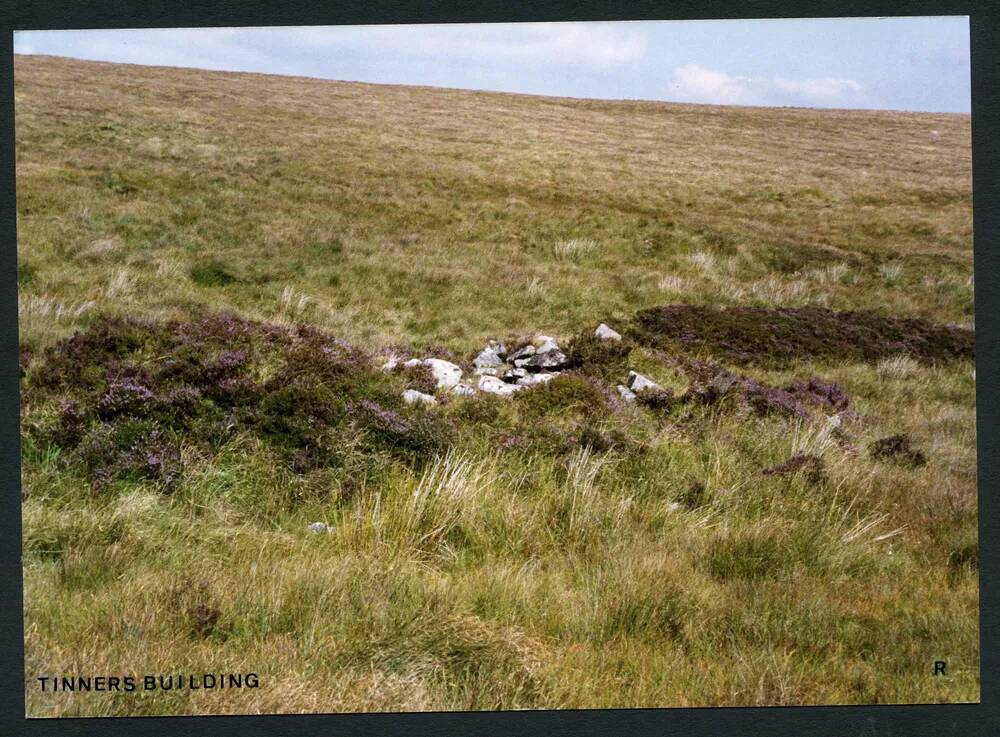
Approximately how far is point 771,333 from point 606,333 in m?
1.76

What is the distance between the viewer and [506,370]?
6.17m

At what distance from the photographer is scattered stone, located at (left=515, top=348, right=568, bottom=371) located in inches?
236

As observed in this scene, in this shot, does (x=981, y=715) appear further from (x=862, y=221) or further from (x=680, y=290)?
(x=862, y=221)

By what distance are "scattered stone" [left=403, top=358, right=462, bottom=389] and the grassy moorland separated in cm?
22

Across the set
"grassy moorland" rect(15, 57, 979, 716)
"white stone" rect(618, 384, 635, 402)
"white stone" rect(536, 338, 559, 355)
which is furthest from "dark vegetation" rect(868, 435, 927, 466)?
"white stone" rect(536, 338, 559, 355)

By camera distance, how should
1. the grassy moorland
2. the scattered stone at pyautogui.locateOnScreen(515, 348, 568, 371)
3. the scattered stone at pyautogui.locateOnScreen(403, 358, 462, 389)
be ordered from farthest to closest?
the scattered stone at pyautogui.locateOnScreen(515, 348, 568, 371) < the scattered stone at pyautogui.locateOnScreen(403, 358, 462, 389) < the grassy moorland

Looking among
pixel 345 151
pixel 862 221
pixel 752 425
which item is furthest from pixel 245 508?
pixel 862 221

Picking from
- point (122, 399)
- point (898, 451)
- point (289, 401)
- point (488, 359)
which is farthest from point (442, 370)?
point (898, 451)

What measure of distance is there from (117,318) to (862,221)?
8355 millimetres

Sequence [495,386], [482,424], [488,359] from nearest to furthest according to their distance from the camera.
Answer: [482,424]
[495,386]
[488,359]

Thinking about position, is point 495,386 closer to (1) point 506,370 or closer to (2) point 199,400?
(1) point 506,370

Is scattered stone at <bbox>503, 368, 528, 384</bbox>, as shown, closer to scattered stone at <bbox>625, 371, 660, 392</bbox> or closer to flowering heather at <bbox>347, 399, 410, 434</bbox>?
scattered stone at <bbox>625, 371, 660, 392</bbox>

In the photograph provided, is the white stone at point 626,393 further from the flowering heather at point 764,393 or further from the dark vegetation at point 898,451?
the dark vegetation at point 898,451

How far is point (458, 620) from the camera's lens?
3775mm
